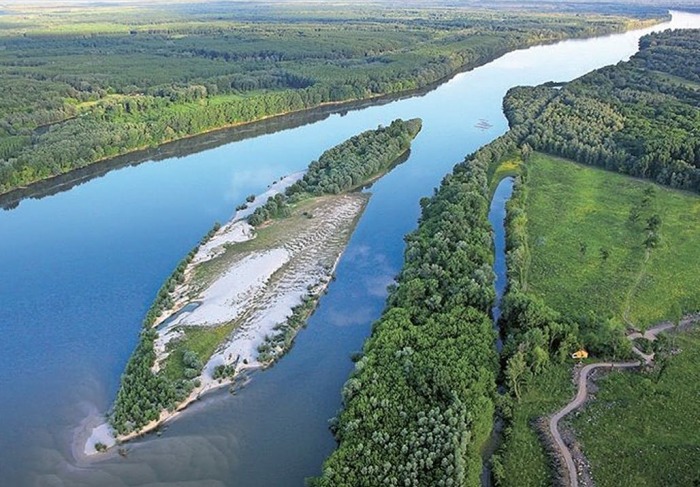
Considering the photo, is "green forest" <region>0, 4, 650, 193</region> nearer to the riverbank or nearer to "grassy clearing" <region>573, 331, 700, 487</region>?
the riverbank

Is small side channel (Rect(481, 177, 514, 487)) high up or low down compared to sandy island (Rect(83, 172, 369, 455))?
down

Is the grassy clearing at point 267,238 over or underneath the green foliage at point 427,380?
underneath

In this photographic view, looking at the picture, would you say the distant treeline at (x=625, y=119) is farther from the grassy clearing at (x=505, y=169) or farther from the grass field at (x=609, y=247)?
the grassy clearing at (x=505, y=169)

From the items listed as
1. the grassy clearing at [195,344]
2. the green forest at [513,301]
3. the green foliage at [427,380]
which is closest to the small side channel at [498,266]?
the green forest at [513,301]

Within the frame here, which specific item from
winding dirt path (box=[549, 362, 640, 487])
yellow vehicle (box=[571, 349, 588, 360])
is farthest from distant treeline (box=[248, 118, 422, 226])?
winding dirt path (box=[549, 362, 640, 487])

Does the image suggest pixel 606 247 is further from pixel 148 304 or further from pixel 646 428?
pixel 148 304

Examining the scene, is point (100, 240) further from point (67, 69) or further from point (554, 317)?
point (67, 69)

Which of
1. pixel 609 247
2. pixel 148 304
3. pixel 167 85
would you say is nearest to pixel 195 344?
pixel 148 304
